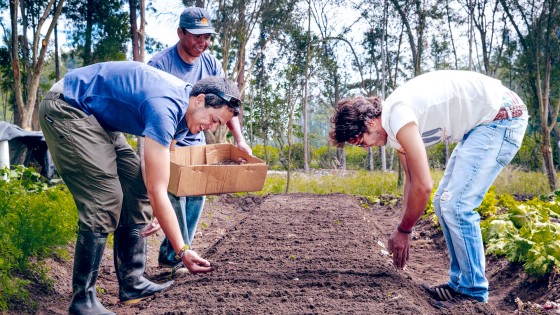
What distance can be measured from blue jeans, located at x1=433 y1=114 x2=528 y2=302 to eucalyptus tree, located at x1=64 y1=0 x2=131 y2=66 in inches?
692

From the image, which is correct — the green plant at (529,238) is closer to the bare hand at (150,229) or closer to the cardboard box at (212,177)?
the cardboard box at (212,177)

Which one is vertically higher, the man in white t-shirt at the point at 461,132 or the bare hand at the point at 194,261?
the man in white t-shirt at the point at 461,132

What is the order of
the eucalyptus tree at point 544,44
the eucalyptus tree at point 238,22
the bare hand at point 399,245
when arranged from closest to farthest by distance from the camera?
the bare hand at point 399,245, the eucalyptus tree at point 544,44, the eucalyptus tree at point 238,22

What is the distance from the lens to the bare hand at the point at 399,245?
2.95 metres

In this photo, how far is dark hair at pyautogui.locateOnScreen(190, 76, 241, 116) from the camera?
2531 mm

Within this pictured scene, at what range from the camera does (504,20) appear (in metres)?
17.4

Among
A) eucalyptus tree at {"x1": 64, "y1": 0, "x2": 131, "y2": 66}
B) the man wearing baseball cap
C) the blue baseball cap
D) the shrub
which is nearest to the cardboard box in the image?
the man wearing baseball cap

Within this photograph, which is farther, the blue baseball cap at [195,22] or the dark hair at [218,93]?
the blue baseball cap at [195,22]

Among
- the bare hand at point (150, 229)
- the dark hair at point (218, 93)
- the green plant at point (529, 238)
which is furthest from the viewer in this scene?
the green plant at point (529, 238)

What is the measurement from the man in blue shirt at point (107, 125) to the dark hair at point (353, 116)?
597 mm

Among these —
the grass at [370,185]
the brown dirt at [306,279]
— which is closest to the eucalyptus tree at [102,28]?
the grass at [370,185]

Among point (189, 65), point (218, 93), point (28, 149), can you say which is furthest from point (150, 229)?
point (28, 149)

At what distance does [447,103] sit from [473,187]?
482 mm

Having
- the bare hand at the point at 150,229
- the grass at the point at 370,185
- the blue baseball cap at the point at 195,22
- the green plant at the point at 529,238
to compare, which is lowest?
the grass at the point at 370,185
